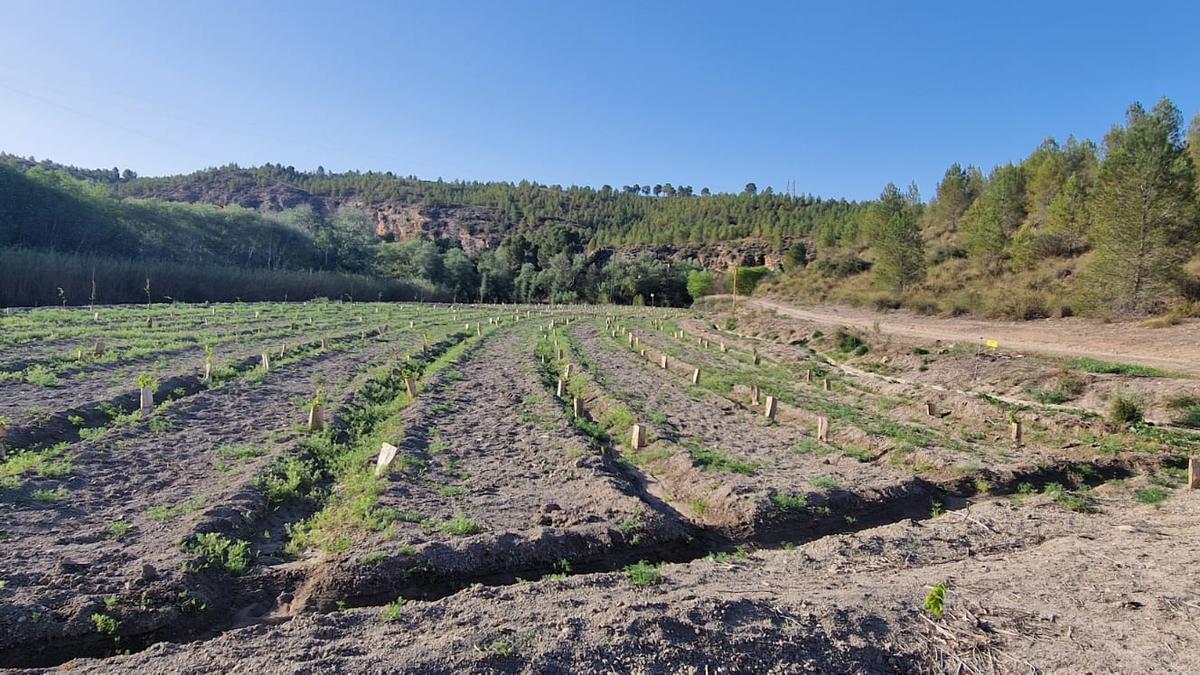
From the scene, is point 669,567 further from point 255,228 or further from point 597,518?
point 255,228

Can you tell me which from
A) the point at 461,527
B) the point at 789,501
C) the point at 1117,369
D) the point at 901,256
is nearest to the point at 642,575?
the point at 461,527

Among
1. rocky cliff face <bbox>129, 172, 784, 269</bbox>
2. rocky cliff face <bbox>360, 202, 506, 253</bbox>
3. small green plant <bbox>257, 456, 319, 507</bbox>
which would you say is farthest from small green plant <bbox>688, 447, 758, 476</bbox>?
rocky cliff face <bbox>360, 202, 506, 253</bbox>

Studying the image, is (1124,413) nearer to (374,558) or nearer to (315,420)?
(374,558)

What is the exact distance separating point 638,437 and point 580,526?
449 cm

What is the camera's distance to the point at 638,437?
11.9 meters

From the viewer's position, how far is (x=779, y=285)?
79.6 meters

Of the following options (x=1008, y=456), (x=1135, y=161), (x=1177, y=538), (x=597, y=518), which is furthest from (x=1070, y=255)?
(x=597, y=518)

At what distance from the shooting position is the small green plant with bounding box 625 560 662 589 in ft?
19.4

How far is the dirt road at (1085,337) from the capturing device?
1958cm

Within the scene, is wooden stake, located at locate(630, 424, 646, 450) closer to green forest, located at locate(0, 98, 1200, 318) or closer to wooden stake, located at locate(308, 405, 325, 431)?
wooden stake, located at locate(308, 405, 325, 431)

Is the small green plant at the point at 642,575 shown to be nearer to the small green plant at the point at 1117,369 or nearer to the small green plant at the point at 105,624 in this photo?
the small green plant at the point at 105,624

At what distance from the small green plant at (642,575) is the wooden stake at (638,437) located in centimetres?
525

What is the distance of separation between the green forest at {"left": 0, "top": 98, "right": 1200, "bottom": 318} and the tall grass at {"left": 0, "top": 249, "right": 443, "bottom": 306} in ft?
0.62

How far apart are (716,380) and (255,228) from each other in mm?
92011
